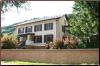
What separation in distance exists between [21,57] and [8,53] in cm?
47

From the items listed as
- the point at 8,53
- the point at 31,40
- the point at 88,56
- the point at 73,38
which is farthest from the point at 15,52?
the point at 88,56

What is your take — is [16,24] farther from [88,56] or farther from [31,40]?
[88,56]

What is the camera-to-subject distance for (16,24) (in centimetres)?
533

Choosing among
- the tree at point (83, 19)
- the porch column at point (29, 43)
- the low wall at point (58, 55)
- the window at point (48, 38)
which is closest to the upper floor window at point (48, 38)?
the window at point (48, 38)

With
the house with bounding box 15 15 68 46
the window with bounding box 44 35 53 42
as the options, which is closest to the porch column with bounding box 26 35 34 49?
the house with bounding box 15 15 68 46

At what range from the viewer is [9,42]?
19.6 feet

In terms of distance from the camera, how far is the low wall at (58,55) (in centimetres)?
616

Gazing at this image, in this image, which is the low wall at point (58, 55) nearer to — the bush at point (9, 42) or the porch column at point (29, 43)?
the bush at point (9, 42)

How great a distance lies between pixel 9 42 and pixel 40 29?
3.25ft

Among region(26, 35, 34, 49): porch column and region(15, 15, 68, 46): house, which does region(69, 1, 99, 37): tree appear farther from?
region(26, 35, 34, 49): porch column

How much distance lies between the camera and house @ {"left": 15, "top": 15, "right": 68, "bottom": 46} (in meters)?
5.73

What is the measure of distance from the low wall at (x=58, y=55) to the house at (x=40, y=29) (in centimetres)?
37

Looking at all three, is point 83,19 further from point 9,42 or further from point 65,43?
point 9,42

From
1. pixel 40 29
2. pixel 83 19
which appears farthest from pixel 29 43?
pixel 83 19
